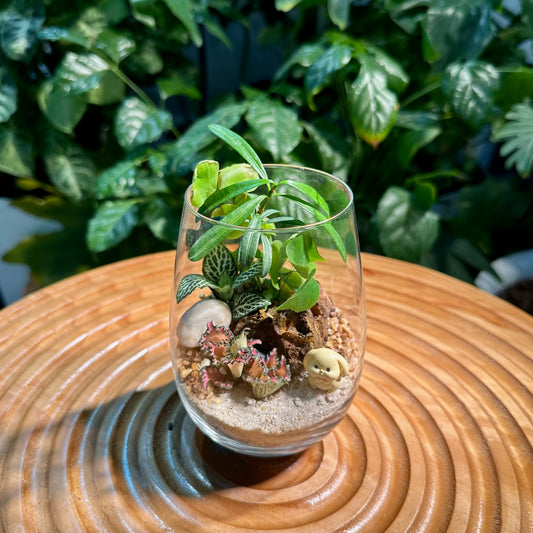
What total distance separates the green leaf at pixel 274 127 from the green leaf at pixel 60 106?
481mm

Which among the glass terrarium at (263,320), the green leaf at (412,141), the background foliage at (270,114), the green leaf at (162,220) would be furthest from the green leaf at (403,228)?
the glass terrarium at (263,320)

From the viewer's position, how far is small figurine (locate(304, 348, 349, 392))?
54 cm

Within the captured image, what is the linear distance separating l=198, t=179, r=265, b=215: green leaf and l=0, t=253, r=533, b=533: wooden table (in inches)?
12.0

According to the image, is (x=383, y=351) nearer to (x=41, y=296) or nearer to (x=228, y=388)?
(x=228, y=388)

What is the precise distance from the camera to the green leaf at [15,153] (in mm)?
1444

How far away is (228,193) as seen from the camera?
52cm

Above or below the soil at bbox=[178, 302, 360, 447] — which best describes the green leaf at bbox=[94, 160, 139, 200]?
below

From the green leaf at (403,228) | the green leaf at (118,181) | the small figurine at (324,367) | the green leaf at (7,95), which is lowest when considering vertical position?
the green leaf at (403,228)

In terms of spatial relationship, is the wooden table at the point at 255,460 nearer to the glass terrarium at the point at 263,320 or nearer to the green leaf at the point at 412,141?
the glass terrarium at the point at 263,320

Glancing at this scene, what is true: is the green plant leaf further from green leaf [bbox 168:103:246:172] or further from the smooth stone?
green leaf [bbox 168:103:246:172]

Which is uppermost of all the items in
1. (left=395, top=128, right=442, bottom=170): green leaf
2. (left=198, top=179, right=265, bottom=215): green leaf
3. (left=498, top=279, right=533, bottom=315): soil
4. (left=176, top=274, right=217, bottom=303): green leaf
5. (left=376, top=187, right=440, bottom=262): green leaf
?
(left=198, top=179, right=265, bottom=215): green leaf

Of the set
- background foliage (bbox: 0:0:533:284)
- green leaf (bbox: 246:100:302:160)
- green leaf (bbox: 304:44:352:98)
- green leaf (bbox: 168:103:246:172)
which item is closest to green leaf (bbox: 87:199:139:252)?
background foliage (bbox: 0:0:533:284)

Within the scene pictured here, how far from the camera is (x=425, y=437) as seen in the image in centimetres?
65

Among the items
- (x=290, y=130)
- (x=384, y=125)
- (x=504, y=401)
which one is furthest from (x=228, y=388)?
(x=384, y=125)
